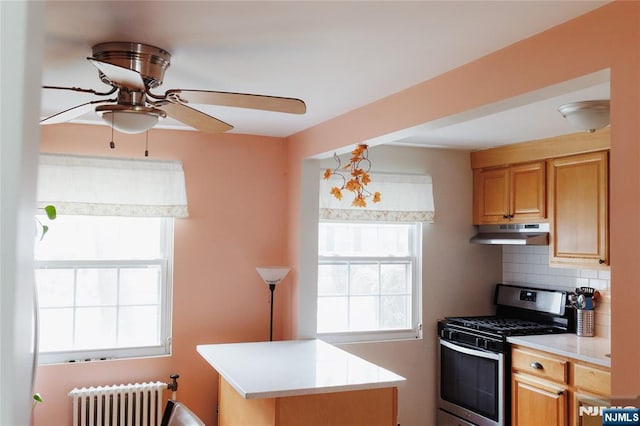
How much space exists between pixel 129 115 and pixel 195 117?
0.37 m

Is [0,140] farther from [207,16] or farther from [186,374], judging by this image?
[186,374]

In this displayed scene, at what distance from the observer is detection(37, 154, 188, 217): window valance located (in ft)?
12.0

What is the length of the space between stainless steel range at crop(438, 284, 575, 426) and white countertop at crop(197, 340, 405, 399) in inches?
50.3

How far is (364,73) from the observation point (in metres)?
2.55

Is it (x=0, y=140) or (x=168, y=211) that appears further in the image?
(x=168, y=211)

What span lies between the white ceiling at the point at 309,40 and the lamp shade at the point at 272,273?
1362mm

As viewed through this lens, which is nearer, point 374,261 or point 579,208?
point 579,208

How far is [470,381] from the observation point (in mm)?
4363

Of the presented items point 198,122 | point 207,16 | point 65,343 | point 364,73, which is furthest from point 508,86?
point 65,343

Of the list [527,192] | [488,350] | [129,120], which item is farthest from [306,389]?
[527,192]

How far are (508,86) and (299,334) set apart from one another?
251 centimetres

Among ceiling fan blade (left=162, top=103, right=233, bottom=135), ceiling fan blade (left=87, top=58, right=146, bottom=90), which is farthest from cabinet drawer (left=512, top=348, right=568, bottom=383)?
ceiling fan blade (left=87, top=58, right=146, bottom=90)

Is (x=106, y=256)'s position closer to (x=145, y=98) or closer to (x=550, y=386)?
(x=145, y=98)

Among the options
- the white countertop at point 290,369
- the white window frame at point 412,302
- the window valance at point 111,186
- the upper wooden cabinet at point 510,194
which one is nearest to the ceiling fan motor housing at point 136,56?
the white countertop at point 290,369
